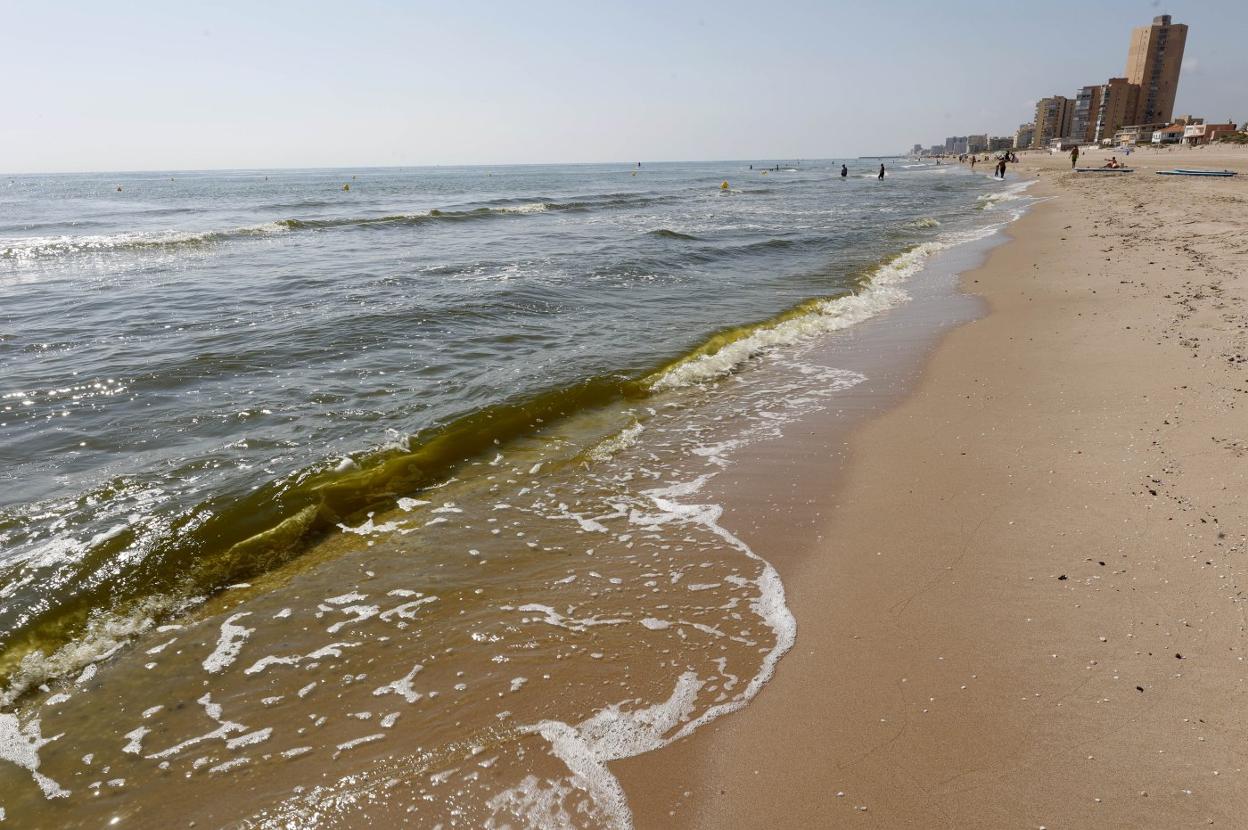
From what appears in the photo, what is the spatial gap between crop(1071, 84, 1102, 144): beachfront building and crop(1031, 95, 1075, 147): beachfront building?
1.89m

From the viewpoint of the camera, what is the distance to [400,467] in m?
6.55

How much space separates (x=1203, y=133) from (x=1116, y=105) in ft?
224

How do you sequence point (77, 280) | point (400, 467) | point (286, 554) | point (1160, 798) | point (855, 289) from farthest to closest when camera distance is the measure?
1. point (77, 280)
2. point (855, 289)
3. point (400, 467)
4. point (286, 554)
5. point (1160, 798)

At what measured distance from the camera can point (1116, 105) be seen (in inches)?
6526

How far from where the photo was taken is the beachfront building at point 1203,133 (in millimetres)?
108312

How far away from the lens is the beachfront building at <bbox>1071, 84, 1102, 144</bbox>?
17612 cm

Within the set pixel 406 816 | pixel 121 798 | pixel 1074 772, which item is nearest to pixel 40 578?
pixel 121 798

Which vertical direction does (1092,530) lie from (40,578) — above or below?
above

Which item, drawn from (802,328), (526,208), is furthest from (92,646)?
(526,208)

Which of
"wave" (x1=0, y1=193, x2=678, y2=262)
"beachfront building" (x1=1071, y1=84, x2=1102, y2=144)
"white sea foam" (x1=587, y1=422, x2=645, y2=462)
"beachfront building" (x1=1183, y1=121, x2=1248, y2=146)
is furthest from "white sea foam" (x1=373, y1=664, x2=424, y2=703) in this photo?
"beachfront building" (x1=1071, y1=84, x2=1102, y2=144)

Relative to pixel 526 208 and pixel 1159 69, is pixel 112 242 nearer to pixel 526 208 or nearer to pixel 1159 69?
pixel 526 208

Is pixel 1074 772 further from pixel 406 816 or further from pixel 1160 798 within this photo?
pixel 406 816

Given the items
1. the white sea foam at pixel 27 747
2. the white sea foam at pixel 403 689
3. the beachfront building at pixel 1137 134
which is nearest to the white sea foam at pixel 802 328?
the white sea foam at pixel 403 689

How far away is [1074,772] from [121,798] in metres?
4.44
